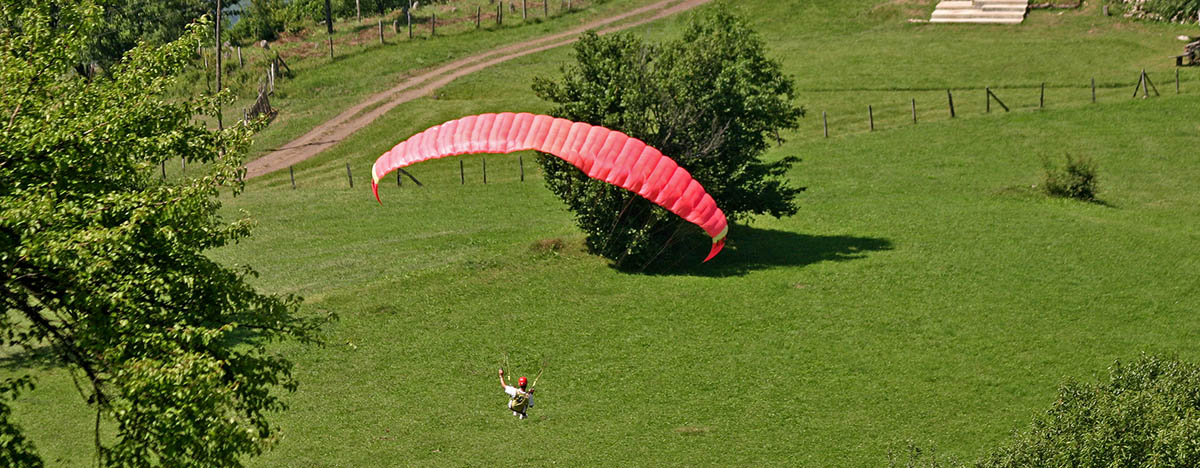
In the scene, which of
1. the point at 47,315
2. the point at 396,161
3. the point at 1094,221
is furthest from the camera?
the point at 1094,221

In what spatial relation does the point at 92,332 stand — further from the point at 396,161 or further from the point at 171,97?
the point at 171,97

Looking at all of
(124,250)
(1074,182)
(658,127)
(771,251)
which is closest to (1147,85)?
(1074,182)

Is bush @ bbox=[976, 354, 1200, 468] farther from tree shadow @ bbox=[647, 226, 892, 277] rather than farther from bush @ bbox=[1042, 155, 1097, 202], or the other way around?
bush @ bbox=[1042, 155, 1097, 202]

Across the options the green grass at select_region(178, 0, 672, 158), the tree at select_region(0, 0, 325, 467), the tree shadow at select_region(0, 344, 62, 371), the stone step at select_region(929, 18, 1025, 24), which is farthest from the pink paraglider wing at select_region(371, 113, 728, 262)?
the stone step at select_region(929, 18, 1025, 24)

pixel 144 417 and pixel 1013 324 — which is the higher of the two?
pixel 144 417

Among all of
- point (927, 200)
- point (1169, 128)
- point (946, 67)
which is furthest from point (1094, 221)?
point (946, 67)

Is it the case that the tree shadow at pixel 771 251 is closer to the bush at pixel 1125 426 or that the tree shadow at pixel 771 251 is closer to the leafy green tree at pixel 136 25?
the bush at pixel 1125 426

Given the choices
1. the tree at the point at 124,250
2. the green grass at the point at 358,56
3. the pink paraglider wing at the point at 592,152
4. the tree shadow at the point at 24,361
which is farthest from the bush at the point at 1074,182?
the green grass at the point at 358,56
